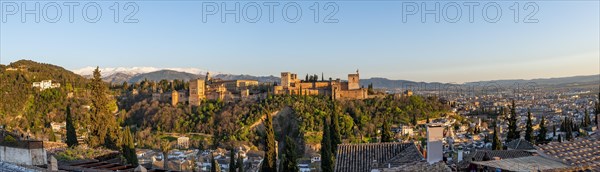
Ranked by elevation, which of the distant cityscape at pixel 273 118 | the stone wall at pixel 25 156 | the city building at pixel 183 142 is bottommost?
the city building at pixel 183 142

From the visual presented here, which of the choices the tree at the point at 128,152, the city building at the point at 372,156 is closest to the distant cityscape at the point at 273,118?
the tree at the point at 128,152

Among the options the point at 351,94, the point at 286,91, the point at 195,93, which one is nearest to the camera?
the point at 286,91

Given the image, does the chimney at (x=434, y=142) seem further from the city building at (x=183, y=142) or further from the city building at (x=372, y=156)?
the city building at (x=183, y=142)

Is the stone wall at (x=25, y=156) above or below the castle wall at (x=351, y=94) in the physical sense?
above

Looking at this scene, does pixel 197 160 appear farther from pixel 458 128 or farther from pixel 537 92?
pixel 537 92

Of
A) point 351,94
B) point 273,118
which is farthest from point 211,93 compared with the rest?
point 351,94

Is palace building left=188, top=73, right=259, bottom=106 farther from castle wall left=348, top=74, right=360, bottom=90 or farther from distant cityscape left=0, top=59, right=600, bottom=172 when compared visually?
castle wall left=348, top=74, right=360, bottom=90

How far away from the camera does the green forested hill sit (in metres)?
57.6

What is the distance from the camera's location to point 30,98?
64.6 metres

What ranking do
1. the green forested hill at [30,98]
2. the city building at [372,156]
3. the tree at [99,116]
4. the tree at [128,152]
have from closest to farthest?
the city building at [372,156]
the tree at [128,152]
the tree at [99,116]
the green forested hill at [30,98]

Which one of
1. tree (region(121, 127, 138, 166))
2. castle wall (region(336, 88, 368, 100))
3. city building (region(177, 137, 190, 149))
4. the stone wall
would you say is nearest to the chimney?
the stone wall

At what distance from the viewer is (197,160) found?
129ft

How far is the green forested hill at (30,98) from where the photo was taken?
2267 inches

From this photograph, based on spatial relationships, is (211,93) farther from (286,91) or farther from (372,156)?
(372,156)
